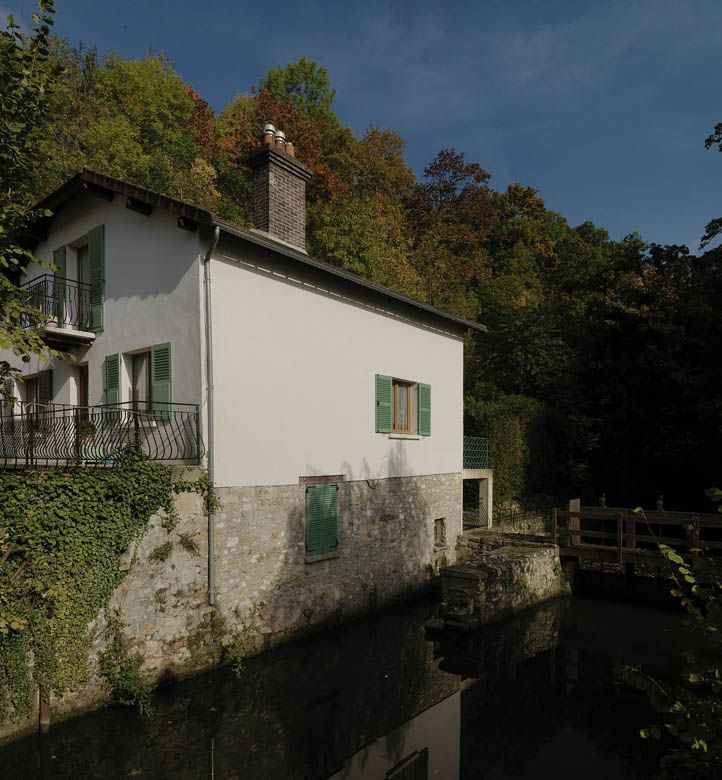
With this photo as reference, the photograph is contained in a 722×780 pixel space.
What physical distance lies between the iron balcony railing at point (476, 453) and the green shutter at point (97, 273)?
1147 centimetres

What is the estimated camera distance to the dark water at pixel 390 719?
6441 millimetres

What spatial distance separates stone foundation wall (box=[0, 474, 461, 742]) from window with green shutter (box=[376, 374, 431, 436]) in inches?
A: 49.0

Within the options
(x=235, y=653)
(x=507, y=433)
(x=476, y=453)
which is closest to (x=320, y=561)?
(x=235, y=653)

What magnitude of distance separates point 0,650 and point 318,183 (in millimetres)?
23162

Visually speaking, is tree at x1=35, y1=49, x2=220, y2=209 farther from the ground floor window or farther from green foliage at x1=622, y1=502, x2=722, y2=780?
green foliage at x1=622, y1=502, x2=722, y2=780

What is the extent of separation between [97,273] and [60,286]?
1.47 meters

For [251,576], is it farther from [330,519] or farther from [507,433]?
[507,433]

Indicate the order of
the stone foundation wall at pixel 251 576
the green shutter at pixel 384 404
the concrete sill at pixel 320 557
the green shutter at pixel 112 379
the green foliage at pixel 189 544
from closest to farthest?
the stone foundation wall at pixel 251 576, the green foliage at pixel 189 544, the concrete sill at pixel 320 557, the green shutter at pixel 112 379, the green shutter at pixel 384 404

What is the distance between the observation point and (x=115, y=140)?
63.6ft

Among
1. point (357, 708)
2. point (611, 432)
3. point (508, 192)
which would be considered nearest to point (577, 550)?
point (611, 432)

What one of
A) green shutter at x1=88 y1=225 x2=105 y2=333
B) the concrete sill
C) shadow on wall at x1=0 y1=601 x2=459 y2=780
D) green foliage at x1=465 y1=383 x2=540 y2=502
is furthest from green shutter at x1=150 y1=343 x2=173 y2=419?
green foliage at x1=465 y1=383 x2=540 y2=502

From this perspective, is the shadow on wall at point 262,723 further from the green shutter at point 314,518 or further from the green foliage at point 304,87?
the green foliage at point 304,87

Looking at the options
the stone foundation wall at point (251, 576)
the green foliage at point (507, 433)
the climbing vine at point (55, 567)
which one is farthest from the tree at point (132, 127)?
the climbing vine at point (55, 567)

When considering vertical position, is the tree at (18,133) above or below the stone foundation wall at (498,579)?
above
